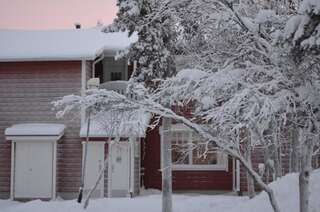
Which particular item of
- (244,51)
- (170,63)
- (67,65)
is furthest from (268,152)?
(67,65)

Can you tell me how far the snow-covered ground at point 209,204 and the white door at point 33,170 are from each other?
175 centimetres

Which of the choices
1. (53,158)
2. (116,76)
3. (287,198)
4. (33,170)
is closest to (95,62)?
(116,76)

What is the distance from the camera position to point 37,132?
66.4 ft

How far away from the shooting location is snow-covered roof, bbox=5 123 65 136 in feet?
66.0

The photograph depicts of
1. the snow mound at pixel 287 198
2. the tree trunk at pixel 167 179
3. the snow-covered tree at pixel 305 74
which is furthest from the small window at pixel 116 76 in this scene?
the snow-covered tree at pixel 305 74

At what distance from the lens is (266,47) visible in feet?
29.9

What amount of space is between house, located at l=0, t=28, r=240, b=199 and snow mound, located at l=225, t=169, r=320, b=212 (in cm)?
659

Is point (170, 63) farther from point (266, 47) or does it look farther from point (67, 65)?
point (67, 65)

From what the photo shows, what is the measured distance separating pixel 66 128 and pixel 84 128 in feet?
2.70

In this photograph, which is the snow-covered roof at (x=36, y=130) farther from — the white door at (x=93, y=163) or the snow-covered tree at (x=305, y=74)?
the snow-covered tree at (x=305, y=74)

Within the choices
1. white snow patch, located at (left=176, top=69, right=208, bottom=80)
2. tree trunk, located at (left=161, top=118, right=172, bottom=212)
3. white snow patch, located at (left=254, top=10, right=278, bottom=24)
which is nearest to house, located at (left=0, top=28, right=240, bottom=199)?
tree trunk, located at (left=161, top=118, right=172, bottom=212)

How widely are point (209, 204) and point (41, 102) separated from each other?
30.2ft

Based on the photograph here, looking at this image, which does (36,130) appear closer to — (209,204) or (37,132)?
(37,132)

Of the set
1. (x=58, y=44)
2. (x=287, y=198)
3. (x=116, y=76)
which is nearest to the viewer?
(x=287, y=198)
